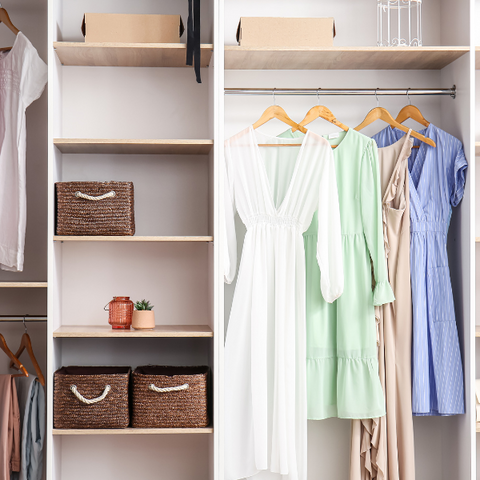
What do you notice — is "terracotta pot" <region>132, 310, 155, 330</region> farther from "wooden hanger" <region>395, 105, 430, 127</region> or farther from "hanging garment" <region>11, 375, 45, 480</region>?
"wooden hanger" <region>395, 105, 430, 127</region>

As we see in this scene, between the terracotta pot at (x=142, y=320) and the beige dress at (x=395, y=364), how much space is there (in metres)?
0.93

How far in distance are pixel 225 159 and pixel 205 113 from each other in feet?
1.19

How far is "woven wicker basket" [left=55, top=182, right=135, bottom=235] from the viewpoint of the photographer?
201 centimetres

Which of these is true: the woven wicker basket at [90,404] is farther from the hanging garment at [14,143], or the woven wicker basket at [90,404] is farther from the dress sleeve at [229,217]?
the dress sleeve at [229,217]

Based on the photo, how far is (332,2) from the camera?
2406 millimetres

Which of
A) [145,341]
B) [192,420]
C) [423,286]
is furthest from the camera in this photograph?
[145,341]

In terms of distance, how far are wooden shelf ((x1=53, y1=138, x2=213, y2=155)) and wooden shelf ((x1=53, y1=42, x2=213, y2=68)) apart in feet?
1.25

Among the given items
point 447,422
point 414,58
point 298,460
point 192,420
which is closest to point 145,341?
point 192,420

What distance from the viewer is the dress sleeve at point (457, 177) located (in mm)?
2127

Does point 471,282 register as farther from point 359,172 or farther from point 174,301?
point 174,301

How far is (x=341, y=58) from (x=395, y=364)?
52.1 inches

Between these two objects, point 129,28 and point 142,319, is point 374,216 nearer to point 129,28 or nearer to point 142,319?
point 142,319

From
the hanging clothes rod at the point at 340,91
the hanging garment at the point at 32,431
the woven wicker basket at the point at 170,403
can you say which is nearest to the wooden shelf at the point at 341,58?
the hanging clothes rod at the point at 340,91

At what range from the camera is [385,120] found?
219cm
